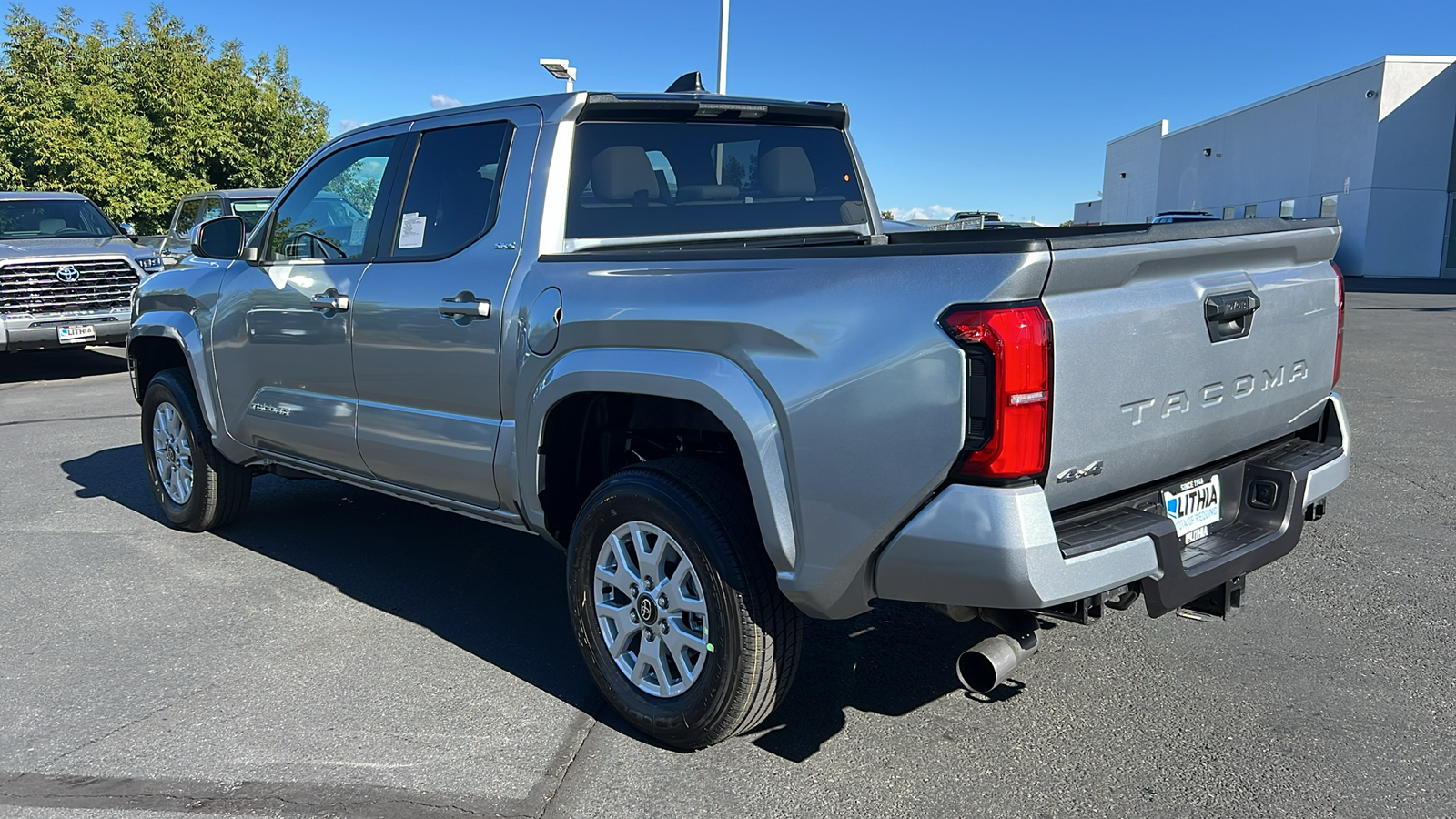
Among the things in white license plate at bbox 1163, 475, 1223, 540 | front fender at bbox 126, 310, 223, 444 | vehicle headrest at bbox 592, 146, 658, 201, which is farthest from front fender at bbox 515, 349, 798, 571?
front fender at bbox 126, 310, 223, 444

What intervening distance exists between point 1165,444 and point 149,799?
3.00 m

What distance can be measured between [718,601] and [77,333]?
11.1 metres

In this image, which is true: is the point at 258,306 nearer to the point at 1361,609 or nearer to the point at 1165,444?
the point at 1165,444

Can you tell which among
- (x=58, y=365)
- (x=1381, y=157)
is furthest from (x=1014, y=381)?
(x=1381, y=157)

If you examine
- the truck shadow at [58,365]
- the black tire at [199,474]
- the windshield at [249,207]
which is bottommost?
the truck shadow at [58,365]

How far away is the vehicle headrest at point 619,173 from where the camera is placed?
158 inches

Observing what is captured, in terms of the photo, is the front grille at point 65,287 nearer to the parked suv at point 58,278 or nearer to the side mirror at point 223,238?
the parked suv at point 58,278

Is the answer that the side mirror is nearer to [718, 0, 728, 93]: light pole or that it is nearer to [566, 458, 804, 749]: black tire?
[566, 458, 804, 749]: black tire

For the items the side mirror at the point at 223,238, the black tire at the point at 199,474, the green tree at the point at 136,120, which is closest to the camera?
the side mirror at the point at 223,238

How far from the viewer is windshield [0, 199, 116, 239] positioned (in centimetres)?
1281

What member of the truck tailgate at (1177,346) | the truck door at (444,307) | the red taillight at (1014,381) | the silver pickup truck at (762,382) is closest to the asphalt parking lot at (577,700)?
the silver pickup truck at (762,382)

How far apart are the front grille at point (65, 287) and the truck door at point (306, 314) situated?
312 inches

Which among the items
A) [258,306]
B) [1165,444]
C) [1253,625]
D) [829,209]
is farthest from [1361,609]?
[258,306]

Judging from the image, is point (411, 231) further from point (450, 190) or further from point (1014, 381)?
point (1014, 381)
